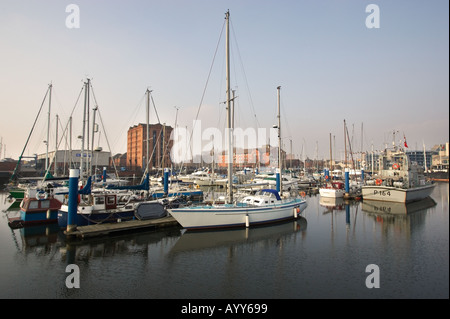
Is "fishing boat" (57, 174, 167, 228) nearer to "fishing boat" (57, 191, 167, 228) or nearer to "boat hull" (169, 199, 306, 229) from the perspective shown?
"fishing boat" (57, 191, 167, 228)

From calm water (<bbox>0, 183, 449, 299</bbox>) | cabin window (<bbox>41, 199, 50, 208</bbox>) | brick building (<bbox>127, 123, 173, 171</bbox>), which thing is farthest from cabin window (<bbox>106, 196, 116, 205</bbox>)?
brick building (<bbox>127, 123, 173, 171</bbox>)

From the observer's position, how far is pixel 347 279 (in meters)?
12.9

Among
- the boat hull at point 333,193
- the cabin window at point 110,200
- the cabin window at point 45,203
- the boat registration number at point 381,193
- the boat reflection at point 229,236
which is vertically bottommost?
the boat reflection at point 229,236

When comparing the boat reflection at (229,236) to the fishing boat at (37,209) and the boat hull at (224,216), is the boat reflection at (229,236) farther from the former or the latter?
the fishing boat at (37,209)

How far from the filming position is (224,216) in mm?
22281

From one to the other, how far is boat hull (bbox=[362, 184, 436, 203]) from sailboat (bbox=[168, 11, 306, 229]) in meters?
19.3

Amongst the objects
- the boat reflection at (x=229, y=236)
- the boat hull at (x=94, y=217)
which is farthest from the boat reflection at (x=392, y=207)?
the boat hull at (x=94, y=217)

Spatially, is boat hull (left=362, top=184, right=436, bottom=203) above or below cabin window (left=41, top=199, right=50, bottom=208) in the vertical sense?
below

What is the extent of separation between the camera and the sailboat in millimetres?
21734

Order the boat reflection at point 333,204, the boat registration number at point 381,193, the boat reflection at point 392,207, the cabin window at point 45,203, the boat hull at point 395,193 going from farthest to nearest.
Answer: the boat registration number at point 381,193
the boat hull at point 395,193
the boat reflection at point 333,204
the boat reflection at point 392,207
the cabin window at point 45,203

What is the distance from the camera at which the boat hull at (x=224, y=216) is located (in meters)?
21.6

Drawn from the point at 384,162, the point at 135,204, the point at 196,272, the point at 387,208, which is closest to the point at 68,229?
the point at 135,204

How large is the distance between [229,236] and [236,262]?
537 centimetres
